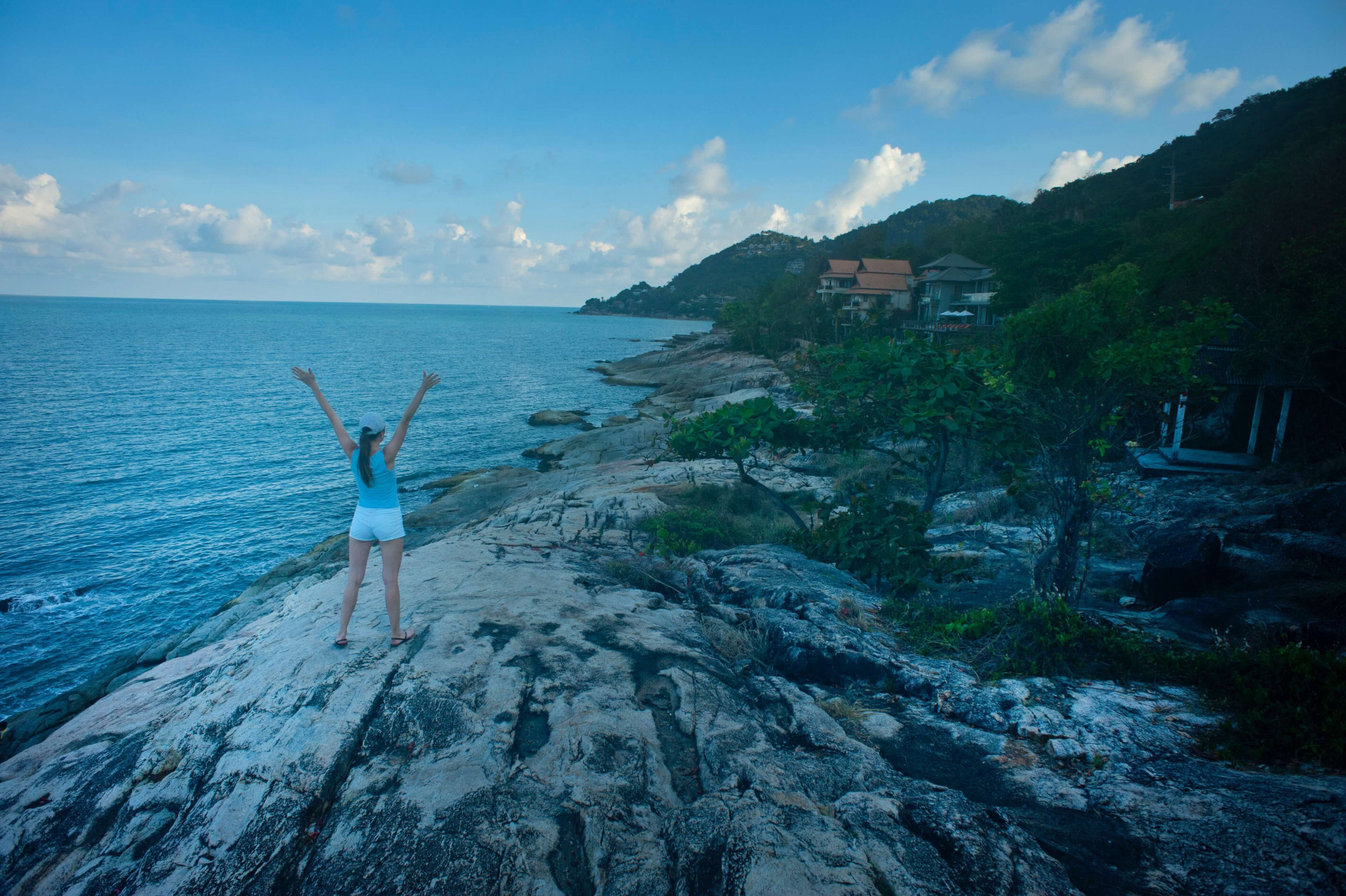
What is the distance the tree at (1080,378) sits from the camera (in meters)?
7.03

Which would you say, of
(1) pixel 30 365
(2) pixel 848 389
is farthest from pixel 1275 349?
(1) pixel 30 365

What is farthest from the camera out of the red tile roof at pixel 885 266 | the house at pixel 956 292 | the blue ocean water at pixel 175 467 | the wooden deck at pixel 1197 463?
the red tile roof at pixel 885 266

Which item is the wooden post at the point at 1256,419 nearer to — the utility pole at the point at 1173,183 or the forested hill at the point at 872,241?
the utility pole at the point at 1173,183

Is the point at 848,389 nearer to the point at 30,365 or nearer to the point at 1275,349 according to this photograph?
the point at 1275,349

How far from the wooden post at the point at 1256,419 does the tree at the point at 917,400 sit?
11.7 metres

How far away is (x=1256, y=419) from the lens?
15805 millimetres

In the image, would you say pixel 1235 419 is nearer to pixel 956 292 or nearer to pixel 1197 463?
pixel 1197 463

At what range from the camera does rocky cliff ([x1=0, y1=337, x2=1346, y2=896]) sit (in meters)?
3.59

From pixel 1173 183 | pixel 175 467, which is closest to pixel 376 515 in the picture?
pixel 175 467

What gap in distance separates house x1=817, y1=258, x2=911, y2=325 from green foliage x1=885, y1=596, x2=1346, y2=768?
55673 mm

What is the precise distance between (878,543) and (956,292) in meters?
55.3

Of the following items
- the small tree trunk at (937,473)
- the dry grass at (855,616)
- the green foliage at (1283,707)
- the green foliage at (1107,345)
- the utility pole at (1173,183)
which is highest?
the utility pole at (1173,183)

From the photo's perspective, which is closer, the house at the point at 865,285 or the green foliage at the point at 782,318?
the green foliage at the point at 782,318

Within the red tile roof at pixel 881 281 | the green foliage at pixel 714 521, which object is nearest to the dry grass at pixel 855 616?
the green foliage at pixel 714 521
